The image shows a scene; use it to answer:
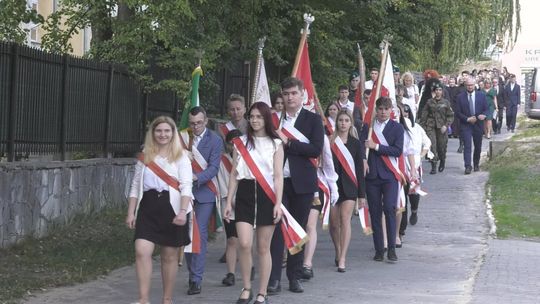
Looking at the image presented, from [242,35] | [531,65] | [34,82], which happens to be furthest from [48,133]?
[531,65]

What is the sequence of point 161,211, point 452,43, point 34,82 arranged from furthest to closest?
point 452,43
point 34,82
point 161,211

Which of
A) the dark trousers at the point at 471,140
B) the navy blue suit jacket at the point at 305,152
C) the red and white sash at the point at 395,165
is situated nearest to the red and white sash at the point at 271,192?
the navy blue suit jacket at the point at 305,152

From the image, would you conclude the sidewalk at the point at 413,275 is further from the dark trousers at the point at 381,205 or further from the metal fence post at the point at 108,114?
the metal fence post at the point at 108,114

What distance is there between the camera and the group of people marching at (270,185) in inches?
370

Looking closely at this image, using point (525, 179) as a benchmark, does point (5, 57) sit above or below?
above

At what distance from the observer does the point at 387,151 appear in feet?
42.4

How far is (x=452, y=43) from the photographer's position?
127 ft

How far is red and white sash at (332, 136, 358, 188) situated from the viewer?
40.4 ft

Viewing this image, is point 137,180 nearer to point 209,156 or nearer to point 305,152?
point 209,156

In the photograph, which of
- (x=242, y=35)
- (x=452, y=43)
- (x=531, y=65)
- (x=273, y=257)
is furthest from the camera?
(x=531, y=65)

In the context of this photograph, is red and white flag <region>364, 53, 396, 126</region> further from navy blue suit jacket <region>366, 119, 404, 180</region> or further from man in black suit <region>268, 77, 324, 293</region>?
man in black suit <region>268, 77, 324, 293</region>

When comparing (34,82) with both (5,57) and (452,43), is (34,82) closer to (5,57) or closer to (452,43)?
(5,57)

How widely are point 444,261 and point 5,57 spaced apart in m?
5.28

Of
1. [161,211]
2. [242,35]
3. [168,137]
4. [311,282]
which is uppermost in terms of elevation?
[242,35]
